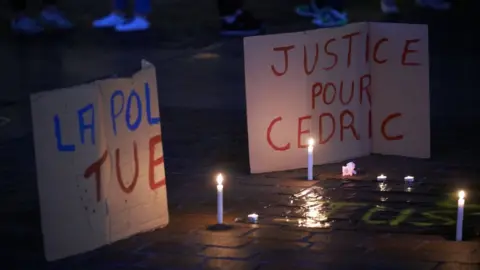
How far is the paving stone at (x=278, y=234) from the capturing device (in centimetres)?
595

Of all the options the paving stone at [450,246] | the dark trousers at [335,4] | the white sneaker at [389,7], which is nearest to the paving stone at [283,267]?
the paving stone at [450,246]

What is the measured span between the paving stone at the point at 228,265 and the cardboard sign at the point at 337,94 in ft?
6.28

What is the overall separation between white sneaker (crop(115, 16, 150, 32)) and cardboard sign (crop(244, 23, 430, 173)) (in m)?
6.76

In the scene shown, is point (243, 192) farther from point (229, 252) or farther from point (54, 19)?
point (54, 19)

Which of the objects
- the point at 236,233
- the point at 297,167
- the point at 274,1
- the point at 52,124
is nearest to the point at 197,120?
the point at 297,167

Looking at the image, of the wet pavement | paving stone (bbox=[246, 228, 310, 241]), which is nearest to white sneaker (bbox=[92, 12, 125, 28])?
the wet pavement

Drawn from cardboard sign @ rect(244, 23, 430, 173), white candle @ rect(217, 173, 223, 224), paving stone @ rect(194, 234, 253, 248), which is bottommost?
paving stone @ rect(194, 234, 253, 248)

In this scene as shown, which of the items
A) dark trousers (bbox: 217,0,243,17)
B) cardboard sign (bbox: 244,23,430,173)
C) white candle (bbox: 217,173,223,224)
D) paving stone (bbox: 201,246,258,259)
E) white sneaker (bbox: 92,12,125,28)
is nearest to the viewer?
paving stone (bbox: 201,246,258,259)

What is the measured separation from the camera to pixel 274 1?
56.7 feet

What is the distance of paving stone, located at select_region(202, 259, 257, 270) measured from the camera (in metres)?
5.45

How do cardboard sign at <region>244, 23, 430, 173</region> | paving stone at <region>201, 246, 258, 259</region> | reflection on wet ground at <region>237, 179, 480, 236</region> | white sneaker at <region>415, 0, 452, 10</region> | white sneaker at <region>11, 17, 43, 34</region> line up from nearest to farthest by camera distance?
paving stone at <region>201, 246, 258, 259</region>
reflection on wet ground at <region>237, 179, 480, 236</region>
cardboard sign at <region>244, 23, 430, 173</region>
white sneaker at <region>11, 17, 43, 34</region>
white sneaker at <region>415, 0, 452, 10</region>

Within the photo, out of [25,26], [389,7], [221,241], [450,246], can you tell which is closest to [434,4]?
[389,7]

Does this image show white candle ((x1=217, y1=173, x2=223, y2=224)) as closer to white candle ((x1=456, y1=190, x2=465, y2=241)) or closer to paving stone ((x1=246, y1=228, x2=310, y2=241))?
paving stone ((x1=246, y1=228, x2=310, y2=241))

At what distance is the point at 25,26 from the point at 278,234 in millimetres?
8756
